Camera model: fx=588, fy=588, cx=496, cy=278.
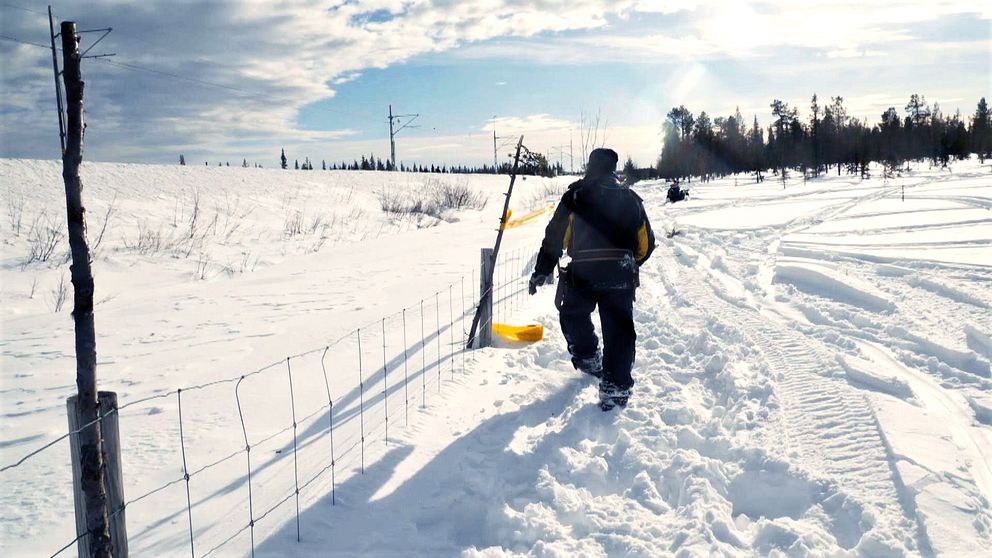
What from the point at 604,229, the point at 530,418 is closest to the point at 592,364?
the point at 530,418

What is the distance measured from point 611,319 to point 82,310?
134 inches

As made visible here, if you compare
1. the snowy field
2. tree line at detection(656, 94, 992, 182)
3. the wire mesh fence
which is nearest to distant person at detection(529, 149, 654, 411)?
the snowy field

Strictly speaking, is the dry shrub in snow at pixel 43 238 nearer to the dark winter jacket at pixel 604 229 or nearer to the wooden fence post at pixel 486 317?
the wooden fence post at pixel 486 317

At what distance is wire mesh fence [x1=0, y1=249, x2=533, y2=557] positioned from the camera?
301 centimetres

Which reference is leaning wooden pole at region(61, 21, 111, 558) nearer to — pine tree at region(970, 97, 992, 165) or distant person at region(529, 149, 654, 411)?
distant person at region(529, 149, 654, 411)

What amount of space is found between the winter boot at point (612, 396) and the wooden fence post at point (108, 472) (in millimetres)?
3076

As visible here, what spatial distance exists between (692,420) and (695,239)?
11885mm

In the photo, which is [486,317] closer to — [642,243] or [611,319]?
[611,319]

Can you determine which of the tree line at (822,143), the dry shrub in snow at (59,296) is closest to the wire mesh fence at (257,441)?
the dry shrub in snow at (59,296)

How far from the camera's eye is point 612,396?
14.5 ft

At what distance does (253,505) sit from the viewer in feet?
10.5

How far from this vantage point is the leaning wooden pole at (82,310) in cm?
213

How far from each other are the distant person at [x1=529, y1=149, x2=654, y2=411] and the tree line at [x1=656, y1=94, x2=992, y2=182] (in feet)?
190

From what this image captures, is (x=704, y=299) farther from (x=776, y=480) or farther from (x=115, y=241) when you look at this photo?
(x=115, y=241)
